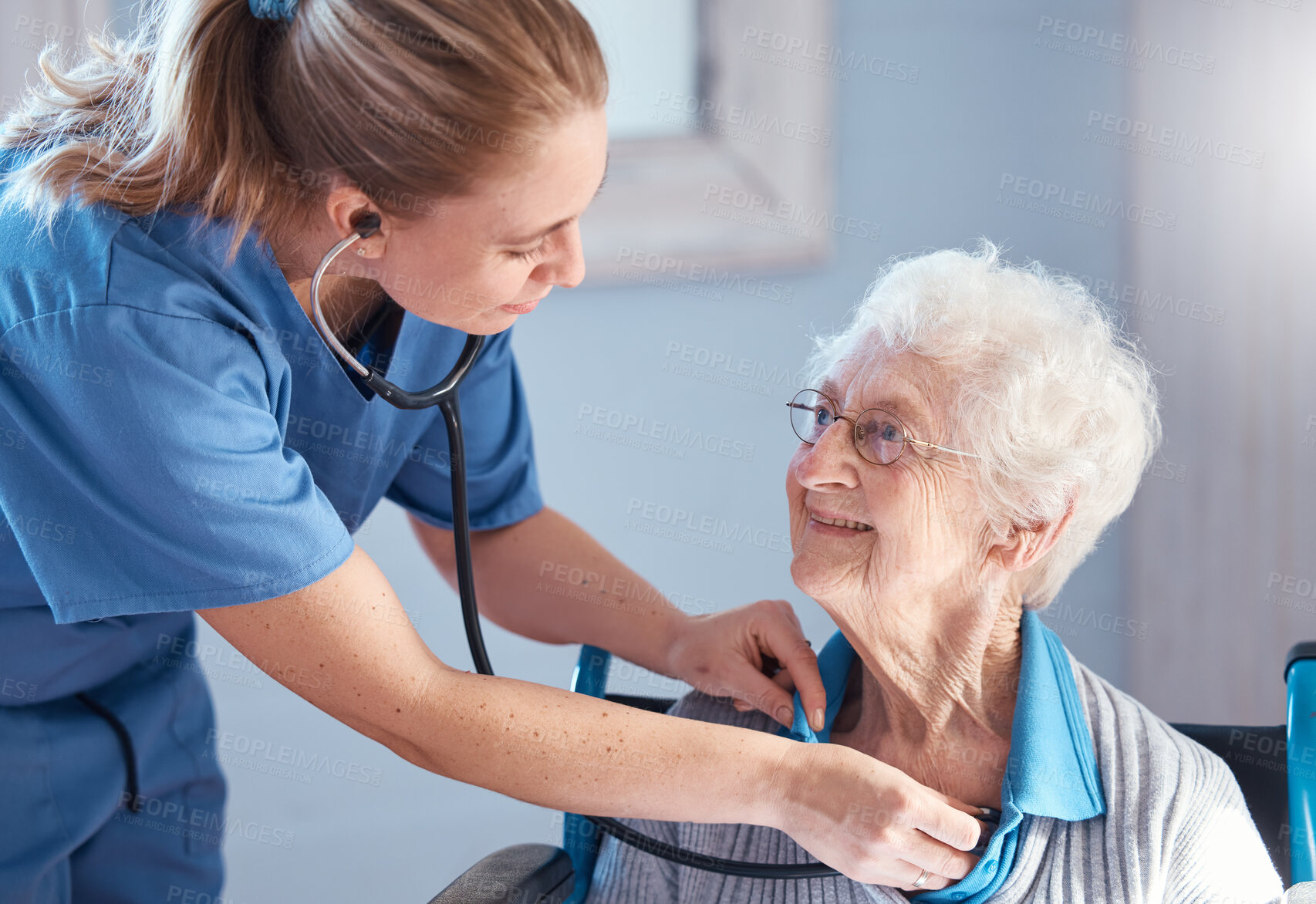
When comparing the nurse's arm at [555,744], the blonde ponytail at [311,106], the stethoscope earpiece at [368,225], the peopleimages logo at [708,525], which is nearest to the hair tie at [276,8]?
the blonde ponytail at [311,106]

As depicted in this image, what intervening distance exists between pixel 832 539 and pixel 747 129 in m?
1.23

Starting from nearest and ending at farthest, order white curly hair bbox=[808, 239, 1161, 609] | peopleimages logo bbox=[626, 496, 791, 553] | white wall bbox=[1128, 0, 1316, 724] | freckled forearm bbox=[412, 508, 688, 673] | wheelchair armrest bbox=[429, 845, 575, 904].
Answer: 1. wheelchair armrest bbox=[429, 845, 575, 904]
2. white curly hair bbox=[808, 239, 1161, 609]
3. freckled forearm bbox=[412, 508, 688, 673]
4. white wall bbox=[1128, 0, 1316, 724]
5. peopleimages logo bbox=[626, 496, 791, 553]

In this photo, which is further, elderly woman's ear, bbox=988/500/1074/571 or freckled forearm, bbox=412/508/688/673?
freckled forearm, bbox=412/508/688/673

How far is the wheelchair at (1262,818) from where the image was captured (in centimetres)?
97

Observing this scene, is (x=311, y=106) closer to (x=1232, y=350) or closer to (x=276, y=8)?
(x=276, y=8)

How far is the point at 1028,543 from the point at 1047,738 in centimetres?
20

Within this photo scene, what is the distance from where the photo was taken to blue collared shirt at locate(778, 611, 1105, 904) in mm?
985

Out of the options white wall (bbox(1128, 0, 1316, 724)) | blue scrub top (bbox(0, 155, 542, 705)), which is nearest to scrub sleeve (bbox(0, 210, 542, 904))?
blue scrub top (bbox(0, 155, 542, 705))

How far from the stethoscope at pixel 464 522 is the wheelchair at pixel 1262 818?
0.25 ft

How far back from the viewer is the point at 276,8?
801mm

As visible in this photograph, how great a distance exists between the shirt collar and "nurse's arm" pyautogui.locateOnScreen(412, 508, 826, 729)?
6 centimetres

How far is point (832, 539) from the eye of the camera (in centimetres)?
110

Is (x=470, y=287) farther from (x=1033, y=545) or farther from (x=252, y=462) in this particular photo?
(x=1033, y=545)

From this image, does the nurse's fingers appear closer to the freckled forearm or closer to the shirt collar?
the shirt collar
